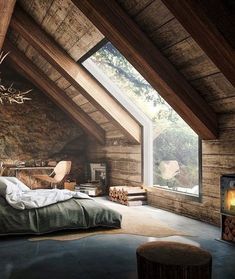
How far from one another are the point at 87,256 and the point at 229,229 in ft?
5.63

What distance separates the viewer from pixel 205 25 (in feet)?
9.43

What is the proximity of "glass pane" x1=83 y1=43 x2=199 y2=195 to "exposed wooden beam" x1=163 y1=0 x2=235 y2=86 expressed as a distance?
240 centimetres

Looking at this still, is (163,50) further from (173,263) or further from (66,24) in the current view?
(173,263)

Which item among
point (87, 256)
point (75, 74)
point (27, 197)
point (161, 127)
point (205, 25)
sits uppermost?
point (75, 74)

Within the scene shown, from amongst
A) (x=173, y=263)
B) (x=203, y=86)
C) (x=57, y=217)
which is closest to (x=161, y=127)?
(x=203, y=86)

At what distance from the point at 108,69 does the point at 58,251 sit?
145 inches

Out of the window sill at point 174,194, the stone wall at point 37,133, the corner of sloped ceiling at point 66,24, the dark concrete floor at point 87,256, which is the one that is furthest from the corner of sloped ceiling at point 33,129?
the dark concrete floor at point 87,256

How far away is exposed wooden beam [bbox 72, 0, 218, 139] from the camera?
3.88m

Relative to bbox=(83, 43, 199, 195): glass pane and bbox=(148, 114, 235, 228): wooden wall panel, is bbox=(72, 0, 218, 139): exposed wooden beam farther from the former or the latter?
bbox=(83, 43, 199, 195): glass pane

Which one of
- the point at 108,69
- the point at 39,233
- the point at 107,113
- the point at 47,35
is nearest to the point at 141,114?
the point at 107,113

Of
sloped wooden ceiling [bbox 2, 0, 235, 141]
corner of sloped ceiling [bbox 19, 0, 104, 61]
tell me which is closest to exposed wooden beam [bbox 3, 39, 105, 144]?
corner of sloped ceiling [bbox 19, 0, 104, 61]

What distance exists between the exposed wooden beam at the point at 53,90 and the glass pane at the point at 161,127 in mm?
1808

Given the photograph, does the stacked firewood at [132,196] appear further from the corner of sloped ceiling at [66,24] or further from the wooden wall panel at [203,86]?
the corner of sloped ceiling at [66,24]

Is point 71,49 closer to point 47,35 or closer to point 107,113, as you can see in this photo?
point 47,35
